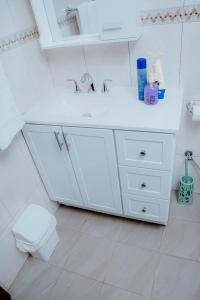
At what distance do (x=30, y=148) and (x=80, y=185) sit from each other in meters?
0.43

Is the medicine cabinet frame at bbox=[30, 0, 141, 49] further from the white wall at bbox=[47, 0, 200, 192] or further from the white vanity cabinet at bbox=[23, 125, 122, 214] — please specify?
the white vanity cabinet at bbox=[23, 125, 122, 214]

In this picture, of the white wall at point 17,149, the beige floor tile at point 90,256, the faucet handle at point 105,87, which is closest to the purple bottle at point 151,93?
the faucet handle at point 105,87

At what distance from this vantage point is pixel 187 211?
5.74 ft

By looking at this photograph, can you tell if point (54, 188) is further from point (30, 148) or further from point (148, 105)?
point (148, 105)

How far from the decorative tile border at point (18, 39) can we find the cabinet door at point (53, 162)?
1.55 ft

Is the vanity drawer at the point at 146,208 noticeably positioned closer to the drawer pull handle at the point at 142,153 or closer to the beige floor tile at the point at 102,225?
the beige floor tile at the point at 102,225

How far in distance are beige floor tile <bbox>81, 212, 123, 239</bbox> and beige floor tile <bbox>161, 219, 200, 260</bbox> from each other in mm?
351

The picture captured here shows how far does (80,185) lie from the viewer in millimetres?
1632

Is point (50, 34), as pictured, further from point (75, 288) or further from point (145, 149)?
point (75, 288)

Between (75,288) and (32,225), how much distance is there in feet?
1.53

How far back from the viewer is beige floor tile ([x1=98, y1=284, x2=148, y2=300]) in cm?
134

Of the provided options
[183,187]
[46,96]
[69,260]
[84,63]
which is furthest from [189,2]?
[69,260]

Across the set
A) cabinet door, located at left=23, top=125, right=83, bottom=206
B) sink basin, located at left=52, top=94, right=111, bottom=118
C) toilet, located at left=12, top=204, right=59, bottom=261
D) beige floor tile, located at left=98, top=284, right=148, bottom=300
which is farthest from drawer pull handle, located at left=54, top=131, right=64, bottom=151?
beige floor tile, located at left=98, top=284, right=148, bottom=300

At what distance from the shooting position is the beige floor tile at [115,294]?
1337 mm
